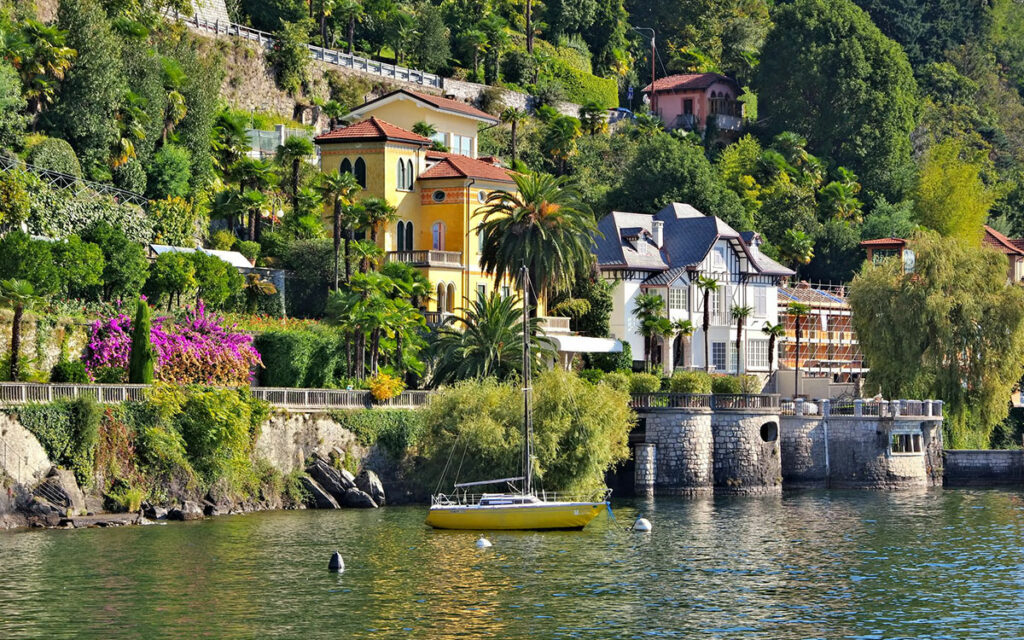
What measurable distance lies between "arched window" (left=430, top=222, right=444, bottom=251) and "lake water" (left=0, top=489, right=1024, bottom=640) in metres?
27.0

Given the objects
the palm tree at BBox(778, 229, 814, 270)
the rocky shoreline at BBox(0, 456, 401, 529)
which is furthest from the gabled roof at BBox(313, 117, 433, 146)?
the palm tree at BBox(778, 229, 814, 270)

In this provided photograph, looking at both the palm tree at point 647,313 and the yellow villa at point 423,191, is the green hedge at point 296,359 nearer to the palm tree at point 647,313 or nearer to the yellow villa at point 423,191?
the yellow villa at point 423,191

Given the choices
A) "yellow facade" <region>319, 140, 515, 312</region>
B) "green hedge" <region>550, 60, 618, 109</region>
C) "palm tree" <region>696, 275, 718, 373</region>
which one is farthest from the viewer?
"green hedge" <region>550, 60, 618, 109</region>

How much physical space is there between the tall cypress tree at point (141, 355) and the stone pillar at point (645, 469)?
23422 mm

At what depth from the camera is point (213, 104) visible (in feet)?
324

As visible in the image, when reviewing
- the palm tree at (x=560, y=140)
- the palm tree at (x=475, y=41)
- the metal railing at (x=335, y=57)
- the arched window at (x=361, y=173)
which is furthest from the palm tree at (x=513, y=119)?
the arched window at (x=361, y=173)

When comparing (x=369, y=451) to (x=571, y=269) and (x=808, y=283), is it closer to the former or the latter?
(x=571, y=269)

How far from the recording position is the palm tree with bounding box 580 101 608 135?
135 meters

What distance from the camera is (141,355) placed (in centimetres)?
6869

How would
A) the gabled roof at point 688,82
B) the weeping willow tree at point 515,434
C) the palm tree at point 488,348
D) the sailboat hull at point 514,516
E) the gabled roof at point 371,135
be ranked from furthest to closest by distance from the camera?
1. the gabled roof at point 688,82
2. the gabled roof at point 371,135
3. the palm tree at point 488,348
4. the weeping willow tree at point 515,434
5. the sailboat hull at point 514,516

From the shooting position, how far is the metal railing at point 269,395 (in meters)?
62.3

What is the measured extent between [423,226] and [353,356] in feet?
53.2

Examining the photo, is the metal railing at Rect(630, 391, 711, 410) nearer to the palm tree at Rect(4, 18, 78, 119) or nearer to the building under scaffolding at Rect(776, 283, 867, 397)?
the building under scaffolding at Rect(776, 283, 867, 397)

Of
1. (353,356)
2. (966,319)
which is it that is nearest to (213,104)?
(353,356)
